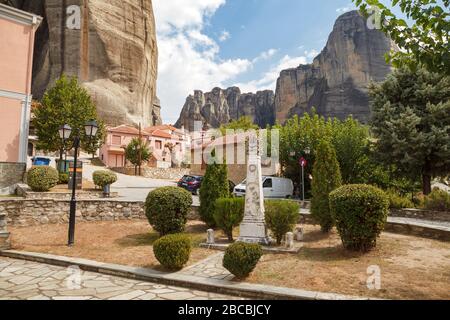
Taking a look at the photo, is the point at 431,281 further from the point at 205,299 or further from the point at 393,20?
the point at 393,20


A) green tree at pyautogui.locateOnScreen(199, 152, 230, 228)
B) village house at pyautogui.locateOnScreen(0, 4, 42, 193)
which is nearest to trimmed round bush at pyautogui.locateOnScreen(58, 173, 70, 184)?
village house at pyautogui.locateOnScreen(0, 4, 42, 193)

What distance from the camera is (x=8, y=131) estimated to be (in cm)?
1572

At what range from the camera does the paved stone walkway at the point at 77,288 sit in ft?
16.1

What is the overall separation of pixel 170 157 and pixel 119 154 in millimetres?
8733

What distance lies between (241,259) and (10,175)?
49.1 ft

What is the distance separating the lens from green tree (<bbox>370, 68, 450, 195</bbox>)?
1415 centimetres

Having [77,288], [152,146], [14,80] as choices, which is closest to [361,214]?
[77,288]

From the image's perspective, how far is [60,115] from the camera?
21.7 m

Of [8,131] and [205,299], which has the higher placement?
[8,131]

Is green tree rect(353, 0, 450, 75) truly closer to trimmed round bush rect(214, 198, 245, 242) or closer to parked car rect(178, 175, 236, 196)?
trimmed round bush rect(214, 198, 245, 242)

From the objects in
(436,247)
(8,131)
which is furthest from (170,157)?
(436,247)
